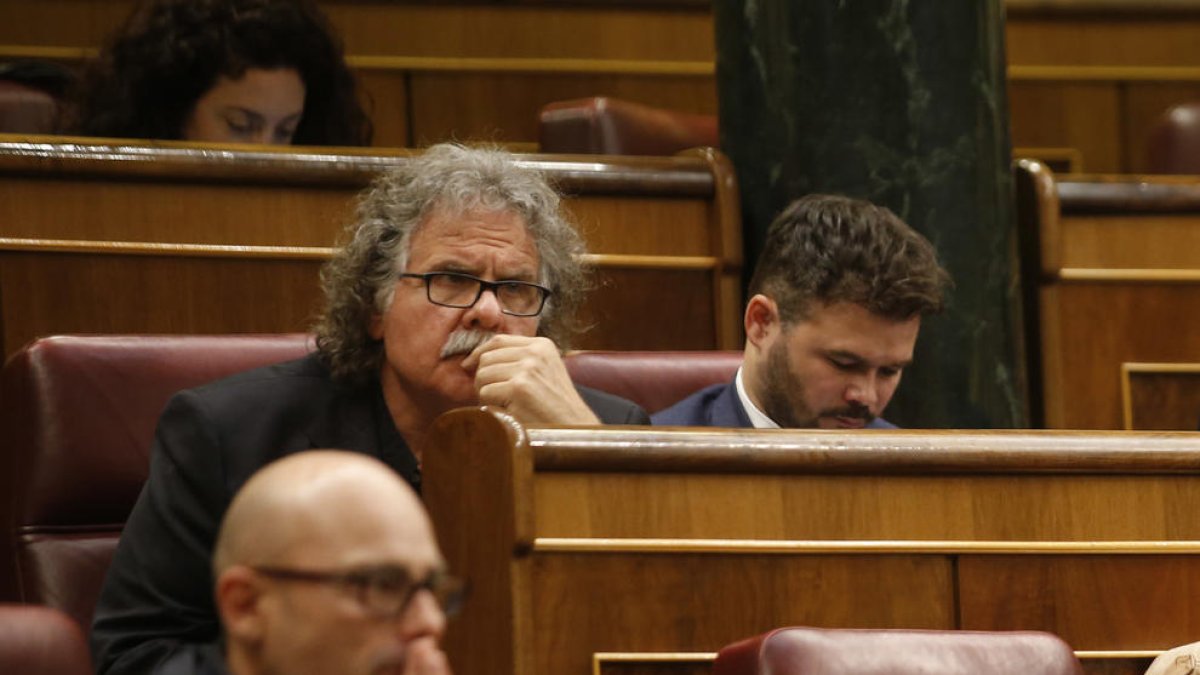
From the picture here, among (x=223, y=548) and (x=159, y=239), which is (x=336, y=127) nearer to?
(x=159, y=239)

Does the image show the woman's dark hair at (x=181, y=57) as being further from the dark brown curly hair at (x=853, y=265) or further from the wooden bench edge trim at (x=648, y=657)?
the wooden bench edge trim at (x=648, y=657)

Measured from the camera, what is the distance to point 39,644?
618mm

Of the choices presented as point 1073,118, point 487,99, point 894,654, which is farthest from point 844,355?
point 1073,118

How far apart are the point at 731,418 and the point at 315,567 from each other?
22.7 inches

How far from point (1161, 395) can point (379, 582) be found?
930mm

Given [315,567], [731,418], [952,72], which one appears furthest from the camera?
[952,72]

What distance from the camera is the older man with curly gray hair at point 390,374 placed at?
2.51ft

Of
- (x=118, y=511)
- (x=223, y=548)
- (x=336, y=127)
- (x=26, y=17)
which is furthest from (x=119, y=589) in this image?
(x=26, y=17)

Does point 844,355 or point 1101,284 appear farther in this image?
point 1101,284

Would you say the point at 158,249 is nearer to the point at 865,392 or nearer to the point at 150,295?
the point at 150,295

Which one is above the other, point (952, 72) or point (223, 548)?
point (952, 72)

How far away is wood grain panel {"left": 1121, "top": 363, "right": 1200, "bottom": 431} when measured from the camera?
1.29m

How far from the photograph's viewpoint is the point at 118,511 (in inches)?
34.4

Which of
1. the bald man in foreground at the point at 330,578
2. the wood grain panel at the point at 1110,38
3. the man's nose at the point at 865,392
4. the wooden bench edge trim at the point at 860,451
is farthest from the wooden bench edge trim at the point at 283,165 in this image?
Answer: the wood grain panel at the point at 1110,38
